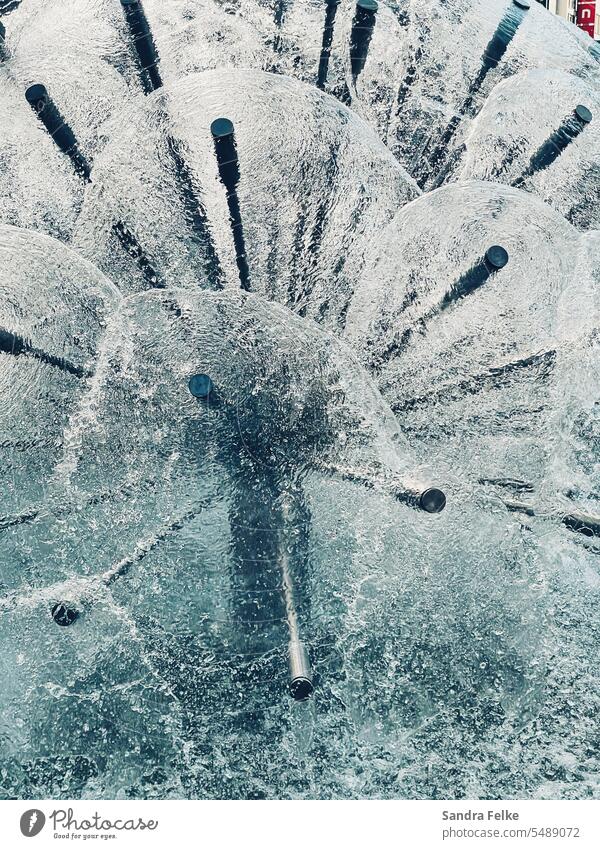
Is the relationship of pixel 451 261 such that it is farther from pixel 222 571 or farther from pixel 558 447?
pixel 222 571

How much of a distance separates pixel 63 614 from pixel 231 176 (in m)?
2.67

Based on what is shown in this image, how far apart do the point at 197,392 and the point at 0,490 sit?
1311 millimetres

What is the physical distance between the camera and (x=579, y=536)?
5.39 m

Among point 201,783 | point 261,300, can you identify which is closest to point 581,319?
point 261,300

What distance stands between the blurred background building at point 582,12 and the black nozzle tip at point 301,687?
13.3 m

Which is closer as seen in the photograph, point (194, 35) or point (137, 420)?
point (137, 420)

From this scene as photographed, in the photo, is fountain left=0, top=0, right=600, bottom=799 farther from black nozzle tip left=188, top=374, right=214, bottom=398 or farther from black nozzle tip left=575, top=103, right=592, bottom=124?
black nozzle tip left=575, top=103, right=592, bottom=124

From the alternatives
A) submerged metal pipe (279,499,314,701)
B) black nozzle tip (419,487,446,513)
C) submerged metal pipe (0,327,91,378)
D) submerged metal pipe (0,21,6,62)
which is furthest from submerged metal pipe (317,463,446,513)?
submerged metal pipe (0,21,6,62)

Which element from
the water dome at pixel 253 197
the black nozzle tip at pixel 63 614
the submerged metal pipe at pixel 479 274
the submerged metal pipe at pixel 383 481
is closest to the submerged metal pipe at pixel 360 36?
the water dome at pixel 253 197

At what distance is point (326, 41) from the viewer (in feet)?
20.5

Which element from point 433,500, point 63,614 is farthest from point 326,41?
point 63,614

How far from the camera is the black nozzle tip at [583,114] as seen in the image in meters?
6.09

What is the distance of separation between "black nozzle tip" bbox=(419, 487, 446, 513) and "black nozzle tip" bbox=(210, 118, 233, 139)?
2.30 meters

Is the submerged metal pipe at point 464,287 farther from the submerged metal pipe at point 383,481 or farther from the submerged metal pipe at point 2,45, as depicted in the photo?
the submerged metal pipe at point 2,45
